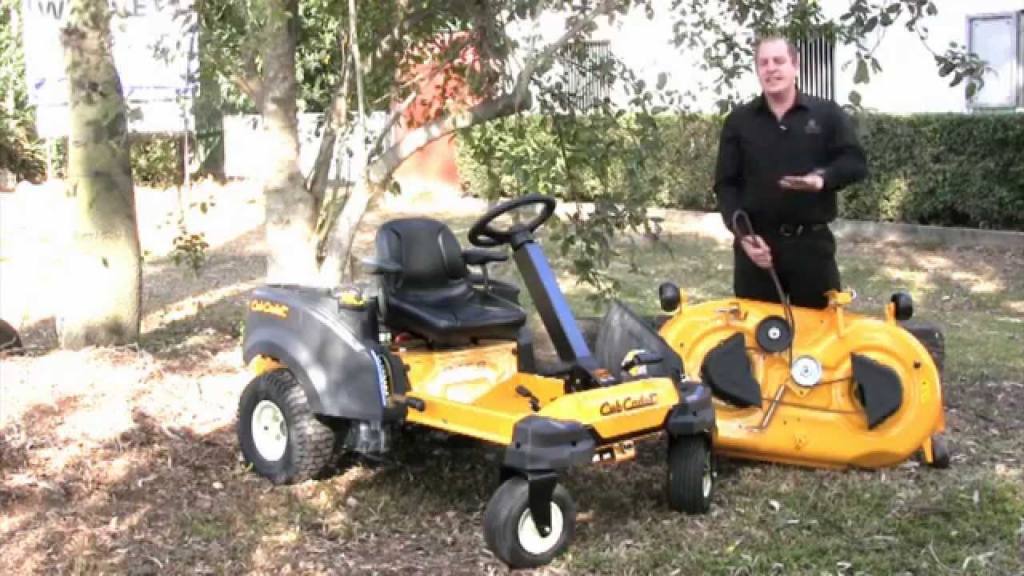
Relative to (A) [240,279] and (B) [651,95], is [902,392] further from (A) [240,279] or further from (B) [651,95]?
(A) [240,279]

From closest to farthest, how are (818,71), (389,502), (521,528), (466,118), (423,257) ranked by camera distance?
1. (521,528)
2. (389,502)
3. (423,257)
4. (466,118)
5. (818,71)

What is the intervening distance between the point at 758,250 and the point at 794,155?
0.44 metres

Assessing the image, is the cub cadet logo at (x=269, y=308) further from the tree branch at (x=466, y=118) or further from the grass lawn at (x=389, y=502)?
the tree branch at (x=466, y=118)

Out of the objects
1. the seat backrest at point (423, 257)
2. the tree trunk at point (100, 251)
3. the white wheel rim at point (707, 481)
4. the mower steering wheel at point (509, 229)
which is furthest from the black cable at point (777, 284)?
the tree trunk at point (100, 251)

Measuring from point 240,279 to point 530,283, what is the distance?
7.65 m

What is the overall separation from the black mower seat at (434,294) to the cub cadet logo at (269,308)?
40 centimetres

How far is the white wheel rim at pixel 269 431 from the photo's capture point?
5578 millimetres

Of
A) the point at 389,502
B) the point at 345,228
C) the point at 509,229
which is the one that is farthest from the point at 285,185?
the point at 389,502

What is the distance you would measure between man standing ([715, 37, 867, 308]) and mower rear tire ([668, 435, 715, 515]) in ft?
3.50

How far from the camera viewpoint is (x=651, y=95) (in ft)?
22.9

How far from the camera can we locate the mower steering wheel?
17.4 feet

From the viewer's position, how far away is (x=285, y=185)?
687 centimetres

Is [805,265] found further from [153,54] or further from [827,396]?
[153,54]

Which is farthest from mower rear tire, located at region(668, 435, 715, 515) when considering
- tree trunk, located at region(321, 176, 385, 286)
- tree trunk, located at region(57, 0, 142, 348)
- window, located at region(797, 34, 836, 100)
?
window, located at region(797, 34, 836, 100)
